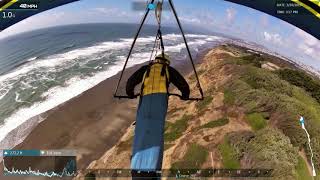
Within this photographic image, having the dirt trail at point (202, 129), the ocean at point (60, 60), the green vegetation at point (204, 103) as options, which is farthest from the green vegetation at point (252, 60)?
the green vegetation at point (204, 103)

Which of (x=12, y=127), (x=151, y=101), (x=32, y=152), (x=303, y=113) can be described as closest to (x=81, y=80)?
(x=12, y=127)

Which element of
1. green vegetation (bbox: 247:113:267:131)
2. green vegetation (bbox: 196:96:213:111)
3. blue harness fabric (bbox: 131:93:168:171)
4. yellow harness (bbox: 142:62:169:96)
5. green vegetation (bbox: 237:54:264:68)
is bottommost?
green vegetation (bbox: 247:113:267:131)

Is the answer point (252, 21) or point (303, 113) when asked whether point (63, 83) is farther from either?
point (303, 113)

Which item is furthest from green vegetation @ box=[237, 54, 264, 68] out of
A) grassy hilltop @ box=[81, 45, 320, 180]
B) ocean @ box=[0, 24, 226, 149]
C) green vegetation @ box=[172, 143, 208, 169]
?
green vegetation @ box=[172, 143, 208, 169]

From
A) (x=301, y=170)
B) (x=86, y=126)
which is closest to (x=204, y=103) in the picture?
(x=301, y=170)

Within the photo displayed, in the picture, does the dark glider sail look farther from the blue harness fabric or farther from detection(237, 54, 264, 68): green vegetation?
detection(237, 54, 264, 68): green vegetation

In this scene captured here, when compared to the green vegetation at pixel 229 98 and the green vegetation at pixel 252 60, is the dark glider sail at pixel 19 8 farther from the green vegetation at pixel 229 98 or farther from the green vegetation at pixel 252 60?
the green vegetation at pixel 252 60
